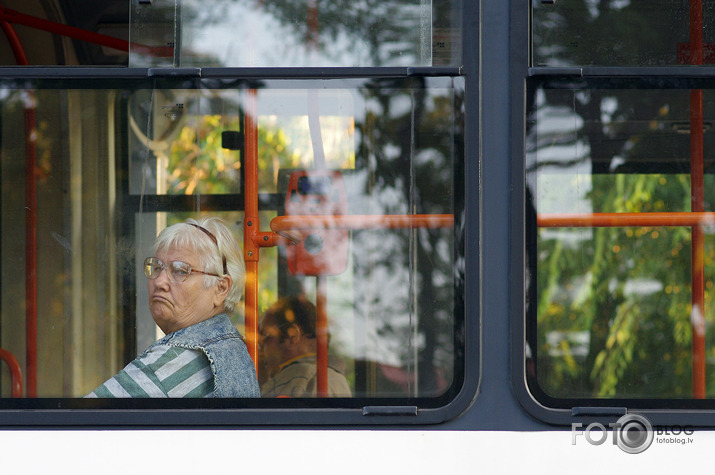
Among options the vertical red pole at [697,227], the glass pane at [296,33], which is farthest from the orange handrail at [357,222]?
the vertical red pole at [697,227]

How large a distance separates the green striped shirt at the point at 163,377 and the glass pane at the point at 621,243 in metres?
0.85

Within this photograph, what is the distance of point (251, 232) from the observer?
1939 mm

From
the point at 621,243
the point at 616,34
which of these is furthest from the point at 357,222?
the point at 616,34

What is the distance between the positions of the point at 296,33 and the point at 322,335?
2.47 feet

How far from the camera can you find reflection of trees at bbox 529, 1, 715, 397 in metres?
1.78

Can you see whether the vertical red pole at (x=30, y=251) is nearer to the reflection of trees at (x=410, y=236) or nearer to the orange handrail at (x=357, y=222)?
the orange handrail at (x=357, y=222)

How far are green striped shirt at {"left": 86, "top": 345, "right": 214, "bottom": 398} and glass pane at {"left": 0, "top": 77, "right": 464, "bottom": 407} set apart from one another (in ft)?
0.11

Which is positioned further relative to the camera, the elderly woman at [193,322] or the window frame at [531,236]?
the elderly woman at [193,322]

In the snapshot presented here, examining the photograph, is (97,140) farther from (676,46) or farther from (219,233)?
(676,46)

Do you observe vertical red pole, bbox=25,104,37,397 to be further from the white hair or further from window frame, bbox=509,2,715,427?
window frame, bbox=509,2,715,427

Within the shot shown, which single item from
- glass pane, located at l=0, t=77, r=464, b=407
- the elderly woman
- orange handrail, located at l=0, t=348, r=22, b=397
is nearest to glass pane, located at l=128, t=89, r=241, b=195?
glass pane, located at l=0, t=77, r=464, b=407

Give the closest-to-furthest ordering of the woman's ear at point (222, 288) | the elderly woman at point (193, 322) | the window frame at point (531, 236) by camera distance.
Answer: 1. the window frame at point (531, 236)
2. the elderly woman at point (193, 322)
3. the woman's ear at point (222, 288)

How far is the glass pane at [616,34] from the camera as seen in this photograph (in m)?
1.78
